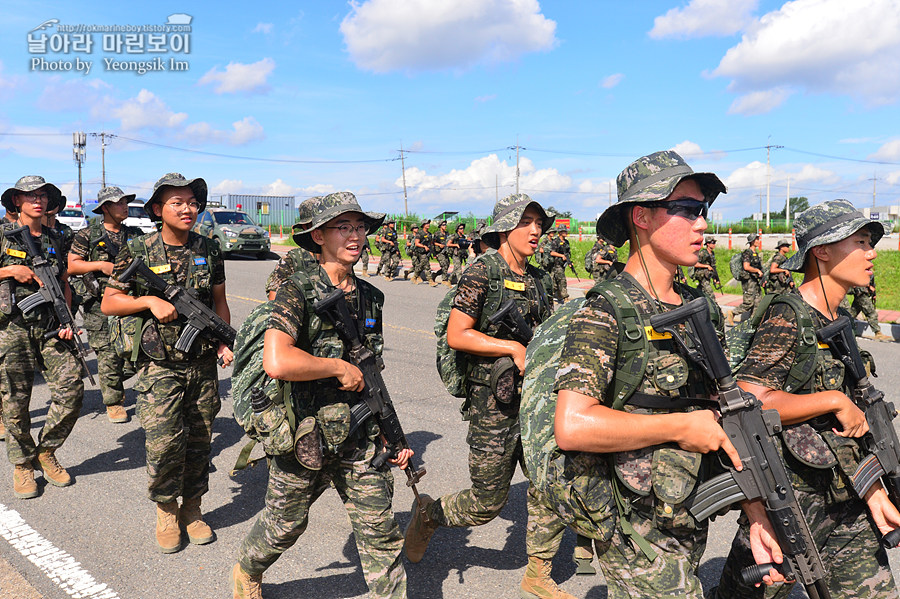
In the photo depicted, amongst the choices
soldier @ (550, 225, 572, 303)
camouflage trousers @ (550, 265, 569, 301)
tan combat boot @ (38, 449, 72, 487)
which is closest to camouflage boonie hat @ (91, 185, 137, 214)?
tan combat boot @ (38, 449, 72, 487)

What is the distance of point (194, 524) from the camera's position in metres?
4.30

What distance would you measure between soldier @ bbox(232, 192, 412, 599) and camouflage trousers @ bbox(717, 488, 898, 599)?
154 centimetres

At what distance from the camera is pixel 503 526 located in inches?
175

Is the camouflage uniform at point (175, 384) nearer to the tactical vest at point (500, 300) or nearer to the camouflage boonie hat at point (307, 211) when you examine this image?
the camouflage boonie hat at point (307, 211)

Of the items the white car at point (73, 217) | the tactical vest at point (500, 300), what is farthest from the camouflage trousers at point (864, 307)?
the white car at point (73, 217)

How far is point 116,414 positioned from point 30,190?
2.45 meters

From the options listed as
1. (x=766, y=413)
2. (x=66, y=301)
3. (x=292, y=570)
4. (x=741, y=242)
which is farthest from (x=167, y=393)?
(x=741, y=242)

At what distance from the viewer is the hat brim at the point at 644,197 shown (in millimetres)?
2086

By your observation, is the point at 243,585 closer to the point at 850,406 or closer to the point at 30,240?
the point at 850,406

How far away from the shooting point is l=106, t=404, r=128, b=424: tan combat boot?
22.1 feet

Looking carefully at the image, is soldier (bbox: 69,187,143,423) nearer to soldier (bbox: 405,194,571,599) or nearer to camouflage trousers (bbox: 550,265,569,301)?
soldier (bbox: 405,194,571,599)

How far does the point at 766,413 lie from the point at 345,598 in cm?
248

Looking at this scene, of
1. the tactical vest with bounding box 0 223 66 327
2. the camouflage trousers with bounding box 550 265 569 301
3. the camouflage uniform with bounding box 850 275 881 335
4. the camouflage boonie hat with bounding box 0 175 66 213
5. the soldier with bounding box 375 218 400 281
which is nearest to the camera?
the tactical vest with bounding box 0 223 66 327

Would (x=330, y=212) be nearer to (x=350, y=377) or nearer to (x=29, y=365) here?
(x=350, y=377)
